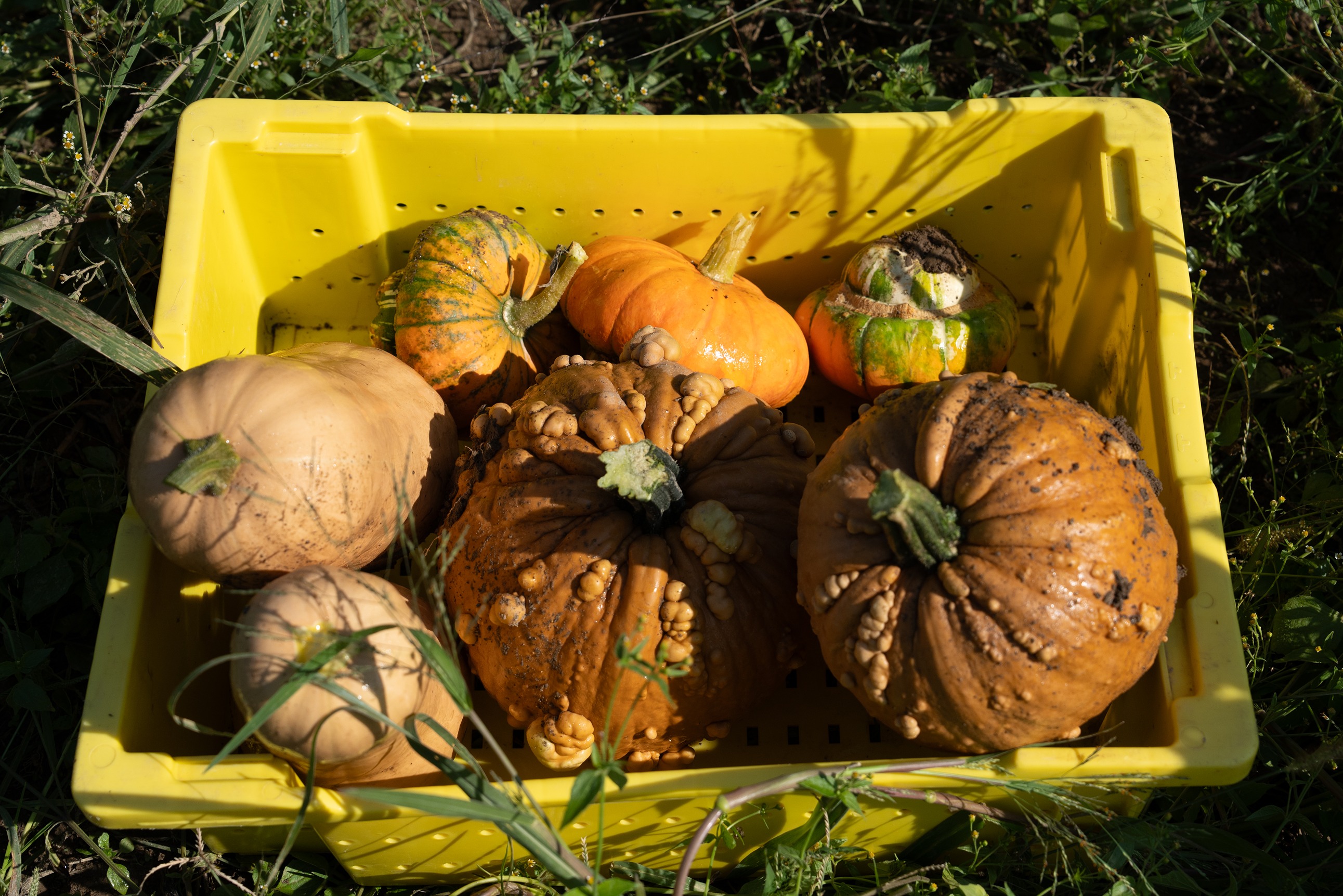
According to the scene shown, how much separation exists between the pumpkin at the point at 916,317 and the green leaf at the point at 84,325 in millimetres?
1602

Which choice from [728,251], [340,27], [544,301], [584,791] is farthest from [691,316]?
[340,27]

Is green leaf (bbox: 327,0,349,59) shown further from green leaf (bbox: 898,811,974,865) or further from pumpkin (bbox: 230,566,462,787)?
green leaf (bbox: 898,811,974,865)

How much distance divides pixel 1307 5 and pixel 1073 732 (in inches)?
84.0

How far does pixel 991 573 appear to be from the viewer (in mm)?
1761

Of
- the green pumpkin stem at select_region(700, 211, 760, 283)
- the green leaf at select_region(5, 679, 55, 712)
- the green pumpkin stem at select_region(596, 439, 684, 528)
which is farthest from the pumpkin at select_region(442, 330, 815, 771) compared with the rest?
the green leaf at select_region(5, 679, 55, 712)

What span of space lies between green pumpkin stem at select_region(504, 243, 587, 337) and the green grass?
82cm

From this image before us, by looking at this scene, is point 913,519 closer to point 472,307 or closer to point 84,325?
point 472,307

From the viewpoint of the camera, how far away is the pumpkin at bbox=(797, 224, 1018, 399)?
2.61 m

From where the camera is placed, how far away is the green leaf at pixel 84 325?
2135 mm

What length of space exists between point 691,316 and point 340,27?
1.60m

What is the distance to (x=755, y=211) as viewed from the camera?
279 centimetres

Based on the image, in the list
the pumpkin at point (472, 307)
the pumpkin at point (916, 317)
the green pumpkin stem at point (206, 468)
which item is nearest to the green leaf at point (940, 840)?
the pumpkin at point (916, 317)

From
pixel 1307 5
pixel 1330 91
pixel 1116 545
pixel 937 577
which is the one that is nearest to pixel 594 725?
pixel 937 577

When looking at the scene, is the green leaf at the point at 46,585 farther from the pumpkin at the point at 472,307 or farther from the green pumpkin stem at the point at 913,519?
the green pumpkin stem at the point at 913,519
